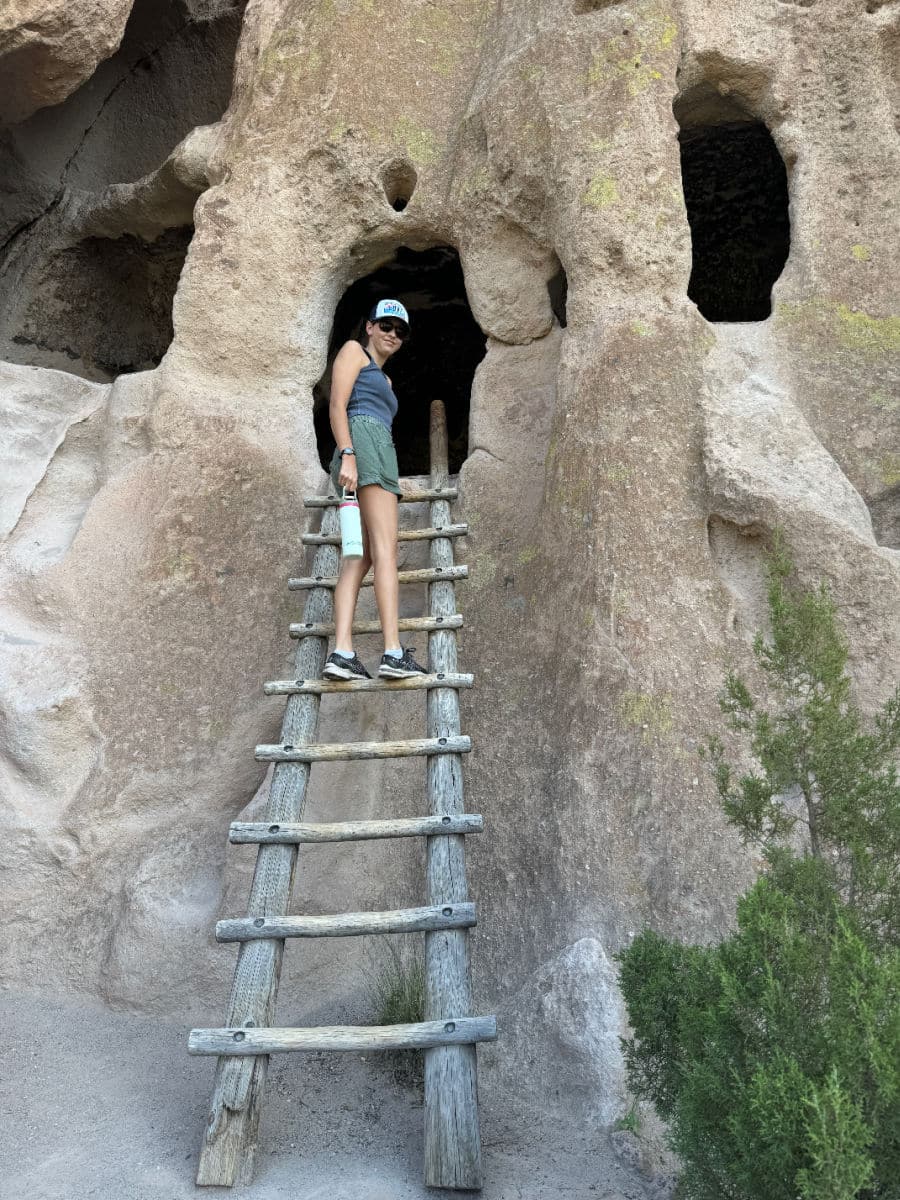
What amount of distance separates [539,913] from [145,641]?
173 cm

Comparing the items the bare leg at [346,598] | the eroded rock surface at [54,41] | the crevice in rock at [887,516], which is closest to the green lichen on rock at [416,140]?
the eroded rock surface at [54,41]

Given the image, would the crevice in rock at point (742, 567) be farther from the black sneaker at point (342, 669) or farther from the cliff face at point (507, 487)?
the black sneaker at point (342, 669)

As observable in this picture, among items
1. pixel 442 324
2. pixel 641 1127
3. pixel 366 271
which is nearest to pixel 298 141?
pixel 366 271

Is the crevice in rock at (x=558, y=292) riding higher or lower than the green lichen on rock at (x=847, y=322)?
higher

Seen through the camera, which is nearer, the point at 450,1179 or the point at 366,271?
the point at 450,1179

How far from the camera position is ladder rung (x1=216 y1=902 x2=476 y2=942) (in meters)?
2.86

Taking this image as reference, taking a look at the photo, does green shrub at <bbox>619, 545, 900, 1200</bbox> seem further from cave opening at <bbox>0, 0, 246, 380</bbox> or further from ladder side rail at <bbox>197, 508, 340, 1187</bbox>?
cave opening at <bbox>0, 0, 246, 380</bbox>

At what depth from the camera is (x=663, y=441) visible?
3646 millimetres

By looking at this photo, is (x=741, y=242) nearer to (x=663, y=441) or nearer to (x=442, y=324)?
(x=442, y=324)

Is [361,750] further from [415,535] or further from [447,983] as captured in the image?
[415,535]

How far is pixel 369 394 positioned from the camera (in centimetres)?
379

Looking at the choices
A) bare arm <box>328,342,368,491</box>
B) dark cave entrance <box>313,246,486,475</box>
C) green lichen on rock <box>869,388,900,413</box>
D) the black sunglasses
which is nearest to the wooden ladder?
bare arm <box>328,342,368,491</box>

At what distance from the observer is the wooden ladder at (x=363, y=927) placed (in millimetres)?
2557

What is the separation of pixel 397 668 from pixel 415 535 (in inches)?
28.6
